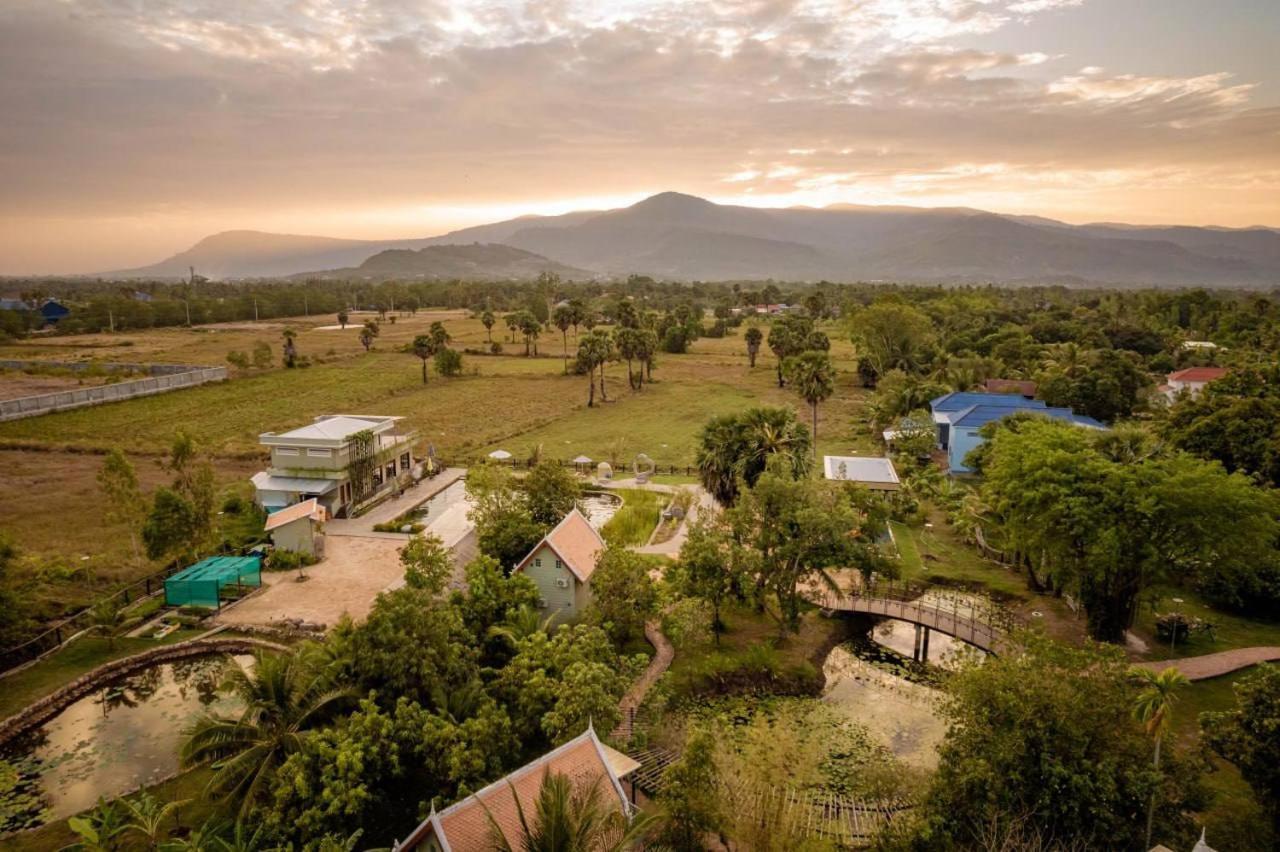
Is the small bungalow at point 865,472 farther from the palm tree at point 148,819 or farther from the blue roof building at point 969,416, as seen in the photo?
the palm tree at point 148,819

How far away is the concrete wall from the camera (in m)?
53.1

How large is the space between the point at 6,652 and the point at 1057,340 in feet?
315

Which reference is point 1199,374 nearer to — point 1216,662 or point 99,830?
point 1216,662

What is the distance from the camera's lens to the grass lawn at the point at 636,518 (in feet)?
111

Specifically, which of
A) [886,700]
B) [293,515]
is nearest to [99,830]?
[293,515]

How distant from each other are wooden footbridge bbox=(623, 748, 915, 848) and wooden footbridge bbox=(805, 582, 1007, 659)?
342 inches

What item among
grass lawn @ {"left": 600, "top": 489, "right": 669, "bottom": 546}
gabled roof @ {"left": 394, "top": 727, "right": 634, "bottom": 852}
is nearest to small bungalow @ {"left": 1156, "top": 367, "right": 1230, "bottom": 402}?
grass lawn @ {"left": 600, "top": 489, "right": 669, "bottom": 546}

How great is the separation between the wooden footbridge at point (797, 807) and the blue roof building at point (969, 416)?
30.7 m

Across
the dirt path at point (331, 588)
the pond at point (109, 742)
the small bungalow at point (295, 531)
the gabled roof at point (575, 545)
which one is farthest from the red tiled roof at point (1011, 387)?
the pond at point (109, 742)

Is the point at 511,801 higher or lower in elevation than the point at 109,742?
higher

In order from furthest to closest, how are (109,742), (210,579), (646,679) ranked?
(210,579)
(646,679)
(109,742)

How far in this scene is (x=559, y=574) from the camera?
80.0ft

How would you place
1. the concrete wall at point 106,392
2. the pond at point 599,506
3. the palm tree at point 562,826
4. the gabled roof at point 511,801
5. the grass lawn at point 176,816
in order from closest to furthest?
the palm tree at point 562,826, the gabled roof at point 511,801, the grass lawn at point 176,816, the pond at point 599,506, the concrete wall at point 106,392

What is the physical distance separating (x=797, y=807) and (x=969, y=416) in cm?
3709
